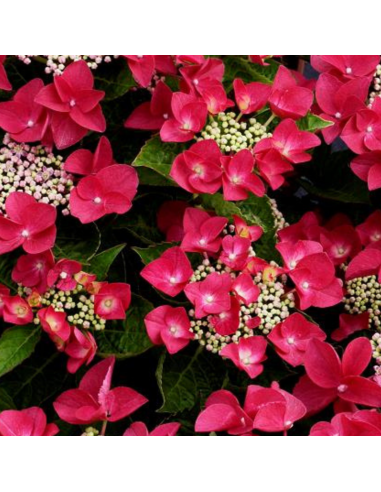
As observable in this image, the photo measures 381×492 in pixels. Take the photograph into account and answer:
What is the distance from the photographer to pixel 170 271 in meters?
0.83

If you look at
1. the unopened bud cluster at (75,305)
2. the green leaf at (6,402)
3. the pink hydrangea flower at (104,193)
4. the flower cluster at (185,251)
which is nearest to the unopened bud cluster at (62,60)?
the flower cluster at (185,251)

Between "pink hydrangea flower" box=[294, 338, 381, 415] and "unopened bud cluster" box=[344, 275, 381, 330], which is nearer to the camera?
"pink hydrangea flower" box=[294, 338, 381, 415]

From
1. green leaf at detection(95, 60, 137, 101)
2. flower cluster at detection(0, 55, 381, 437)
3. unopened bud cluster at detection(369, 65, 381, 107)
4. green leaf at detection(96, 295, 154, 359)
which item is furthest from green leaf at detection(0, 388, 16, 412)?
unopened bud cluster at detection(369, 65, 381, 107)

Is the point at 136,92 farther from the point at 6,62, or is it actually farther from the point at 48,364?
the point at 48,364

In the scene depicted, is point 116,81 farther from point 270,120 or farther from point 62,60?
point 270,120

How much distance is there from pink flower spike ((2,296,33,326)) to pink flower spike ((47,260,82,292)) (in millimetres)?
33

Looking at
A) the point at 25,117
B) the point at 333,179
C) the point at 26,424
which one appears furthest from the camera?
the point at 333,179

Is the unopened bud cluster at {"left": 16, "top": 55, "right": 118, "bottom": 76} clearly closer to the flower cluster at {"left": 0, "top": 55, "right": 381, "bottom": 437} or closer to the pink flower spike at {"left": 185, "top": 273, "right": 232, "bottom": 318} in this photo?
the flower cluster at {"left": 0, "top": 55, "right": 381, "bottom": 437}

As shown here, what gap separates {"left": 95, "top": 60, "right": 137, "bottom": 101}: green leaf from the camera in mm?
911

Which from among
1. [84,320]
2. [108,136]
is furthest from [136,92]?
[84,320]

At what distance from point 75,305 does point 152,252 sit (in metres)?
0.09

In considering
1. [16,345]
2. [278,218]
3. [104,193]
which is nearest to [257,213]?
[278,218]

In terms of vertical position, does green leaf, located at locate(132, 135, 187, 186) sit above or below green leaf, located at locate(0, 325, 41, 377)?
above

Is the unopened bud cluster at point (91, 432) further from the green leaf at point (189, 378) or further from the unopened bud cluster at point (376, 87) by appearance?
the unopened bud cluster at point (376, 87)
